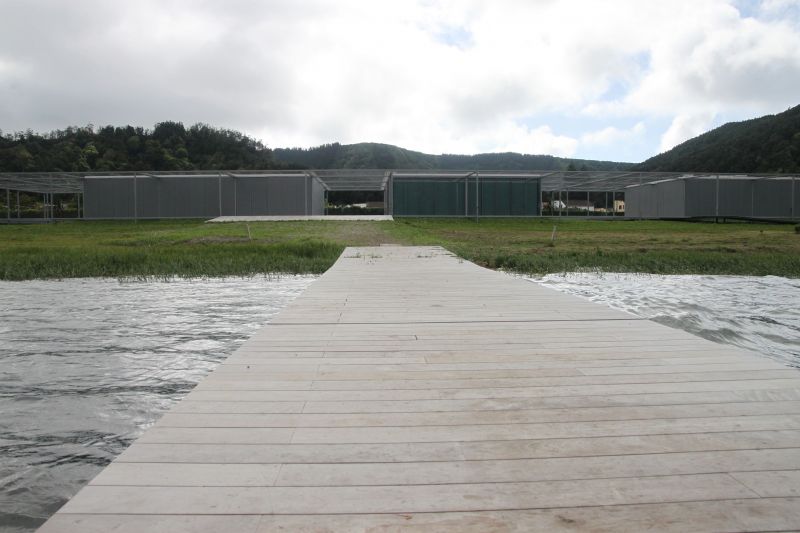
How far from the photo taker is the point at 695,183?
111ft

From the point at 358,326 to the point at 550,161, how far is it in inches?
3399

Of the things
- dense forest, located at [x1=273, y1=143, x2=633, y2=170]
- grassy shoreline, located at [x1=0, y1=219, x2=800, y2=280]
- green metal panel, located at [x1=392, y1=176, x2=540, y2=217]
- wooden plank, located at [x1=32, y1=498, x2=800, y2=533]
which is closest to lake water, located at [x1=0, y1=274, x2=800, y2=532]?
wooden plank, located at [x1=32, y1=498, x2=800, y2=533]

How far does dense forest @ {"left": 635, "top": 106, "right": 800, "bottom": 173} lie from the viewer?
142ft

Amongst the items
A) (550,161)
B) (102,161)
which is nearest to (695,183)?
(102,161)

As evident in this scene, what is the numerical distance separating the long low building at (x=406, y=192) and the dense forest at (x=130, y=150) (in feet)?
59.0

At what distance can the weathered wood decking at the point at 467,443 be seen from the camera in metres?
1.76

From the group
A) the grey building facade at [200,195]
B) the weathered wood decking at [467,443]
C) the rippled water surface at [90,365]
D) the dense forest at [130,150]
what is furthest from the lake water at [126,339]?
the dense forest at [130,150]

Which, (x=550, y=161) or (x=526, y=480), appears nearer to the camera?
(x=526, y=480)

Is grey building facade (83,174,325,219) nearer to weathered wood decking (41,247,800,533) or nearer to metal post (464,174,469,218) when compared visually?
metal post (464,174,469,218)

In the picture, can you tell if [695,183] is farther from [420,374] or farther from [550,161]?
[550,161]

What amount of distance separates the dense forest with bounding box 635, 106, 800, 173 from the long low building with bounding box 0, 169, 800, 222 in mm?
9837

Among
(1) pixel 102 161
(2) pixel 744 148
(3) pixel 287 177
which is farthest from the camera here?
(1) pixel 102 161

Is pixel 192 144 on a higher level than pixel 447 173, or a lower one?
higher

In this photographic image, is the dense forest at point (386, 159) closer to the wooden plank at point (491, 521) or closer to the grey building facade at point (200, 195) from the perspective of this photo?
the grey building facade at point (200, 195)
